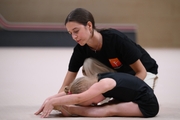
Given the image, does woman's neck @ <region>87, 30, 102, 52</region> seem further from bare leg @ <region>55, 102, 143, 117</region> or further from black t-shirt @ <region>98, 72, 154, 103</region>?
bare leg @ <region>55, 102, 143, 117</region>

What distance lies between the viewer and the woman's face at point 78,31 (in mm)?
2539

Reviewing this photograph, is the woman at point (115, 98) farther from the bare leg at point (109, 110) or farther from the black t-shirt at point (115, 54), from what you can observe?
the black t-shirt at point (115, 54)

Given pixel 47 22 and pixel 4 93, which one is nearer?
pixel 4 93

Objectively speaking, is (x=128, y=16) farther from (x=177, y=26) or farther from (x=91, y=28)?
(x=91, y=28)

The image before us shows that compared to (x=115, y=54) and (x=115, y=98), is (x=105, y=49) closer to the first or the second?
(x=115, y=54)

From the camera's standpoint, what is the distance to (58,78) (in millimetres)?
5051

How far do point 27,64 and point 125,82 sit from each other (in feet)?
14.9

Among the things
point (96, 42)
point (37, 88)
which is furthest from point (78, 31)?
point (37, 88)

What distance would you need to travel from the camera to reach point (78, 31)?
2.56 m

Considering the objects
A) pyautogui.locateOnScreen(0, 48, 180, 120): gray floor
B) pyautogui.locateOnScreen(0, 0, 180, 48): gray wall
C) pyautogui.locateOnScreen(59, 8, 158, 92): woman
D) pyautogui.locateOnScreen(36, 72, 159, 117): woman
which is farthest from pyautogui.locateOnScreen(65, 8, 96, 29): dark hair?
pyautogui.locateOnScreen(0, 0, 180, 48): gray wall

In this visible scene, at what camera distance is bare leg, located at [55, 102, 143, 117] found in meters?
2.50

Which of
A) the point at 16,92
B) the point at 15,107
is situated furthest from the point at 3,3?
the point at 15,107

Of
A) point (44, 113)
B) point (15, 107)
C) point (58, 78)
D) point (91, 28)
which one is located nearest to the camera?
point (44, 113)

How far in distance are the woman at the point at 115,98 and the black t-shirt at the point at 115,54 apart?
0.28 m
